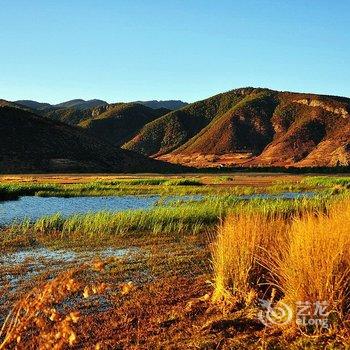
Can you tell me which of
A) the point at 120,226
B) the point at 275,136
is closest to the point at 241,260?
the point at 120,226

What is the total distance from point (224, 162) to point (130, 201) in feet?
411

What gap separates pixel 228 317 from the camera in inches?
334

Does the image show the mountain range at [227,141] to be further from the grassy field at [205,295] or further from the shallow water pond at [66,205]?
the grassy field at [205,295]

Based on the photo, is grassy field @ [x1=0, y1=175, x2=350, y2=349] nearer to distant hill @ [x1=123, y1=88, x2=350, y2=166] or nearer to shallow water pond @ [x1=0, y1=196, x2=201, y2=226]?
shallow water pond @ [x1=0, y1=196, x2=201, y2=226]

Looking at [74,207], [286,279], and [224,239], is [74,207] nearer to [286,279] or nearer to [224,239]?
[224,239]

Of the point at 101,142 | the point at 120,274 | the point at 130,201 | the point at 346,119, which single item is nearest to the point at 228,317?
the point at 120,274

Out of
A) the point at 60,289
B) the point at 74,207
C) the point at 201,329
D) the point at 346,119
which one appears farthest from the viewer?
the point at 346,119

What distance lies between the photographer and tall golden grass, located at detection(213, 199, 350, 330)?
7520 mm

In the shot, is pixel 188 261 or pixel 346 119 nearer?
pixel 188 261

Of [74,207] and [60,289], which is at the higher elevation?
[60,289]

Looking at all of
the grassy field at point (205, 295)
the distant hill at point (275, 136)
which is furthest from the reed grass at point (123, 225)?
the distant hill at point (275, 136)

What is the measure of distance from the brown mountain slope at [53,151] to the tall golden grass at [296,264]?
79.2 meters

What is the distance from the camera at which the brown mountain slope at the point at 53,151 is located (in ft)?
299

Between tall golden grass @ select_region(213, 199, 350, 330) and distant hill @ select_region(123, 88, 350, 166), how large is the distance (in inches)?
5381
